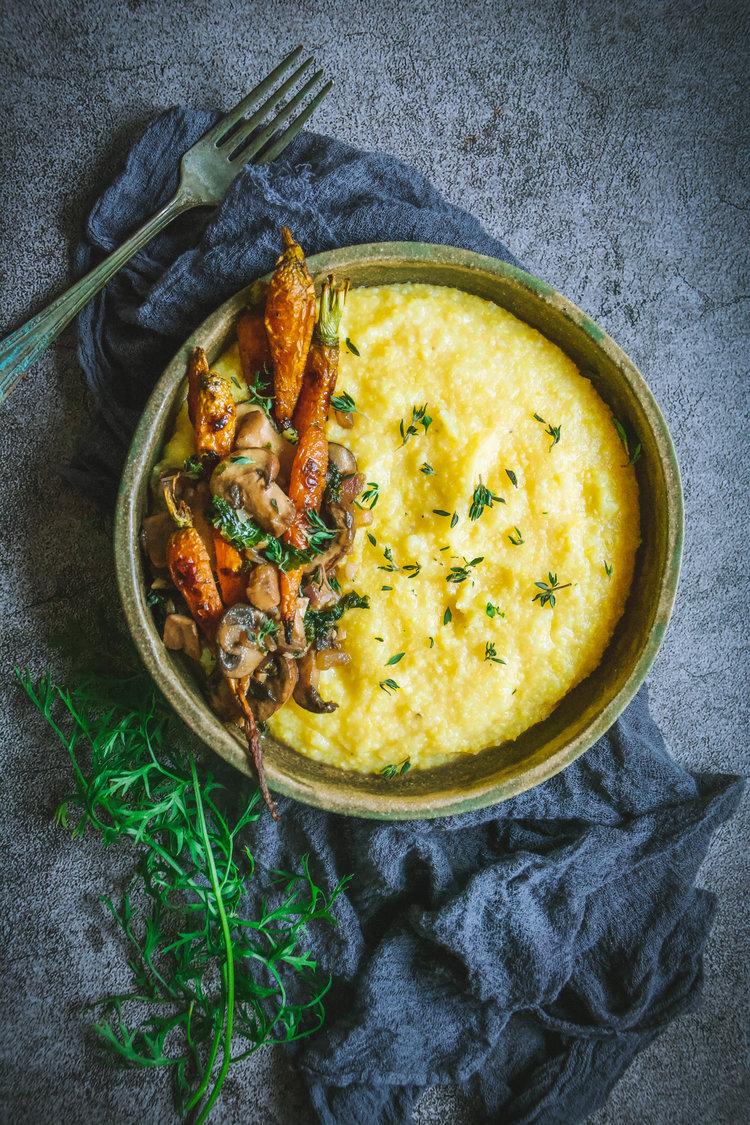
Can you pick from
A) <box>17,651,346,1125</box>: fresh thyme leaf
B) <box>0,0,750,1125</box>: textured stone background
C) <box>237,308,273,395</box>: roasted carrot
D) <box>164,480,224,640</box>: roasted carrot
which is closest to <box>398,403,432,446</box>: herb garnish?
<box>237,308,273,395</box>: roasted carrot

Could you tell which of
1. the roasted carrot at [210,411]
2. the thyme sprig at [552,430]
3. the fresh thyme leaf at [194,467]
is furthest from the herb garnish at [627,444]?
the fresh thyme leaf at [194,467]

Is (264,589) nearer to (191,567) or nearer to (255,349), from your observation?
(191,567)

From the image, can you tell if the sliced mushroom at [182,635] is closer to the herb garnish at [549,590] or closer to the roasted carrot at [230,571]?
the roasted carrot at [230,571]

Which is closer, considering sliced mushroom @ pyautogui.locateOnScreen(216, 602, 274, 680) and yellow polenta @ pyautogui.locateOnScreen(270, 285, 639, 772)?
sliced mushroom @ pyautogui.locateOnScreen(216, 602, 274, 680)

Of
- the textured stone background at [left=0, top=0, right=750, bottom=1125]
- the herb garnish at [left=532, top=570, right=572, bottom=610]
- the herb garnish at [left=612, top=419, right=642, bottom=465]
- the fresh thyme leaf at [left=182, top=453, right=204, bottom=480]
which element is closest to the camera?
the fresh thyme leaf at [left=182, top=453, right=204, bottom=480]

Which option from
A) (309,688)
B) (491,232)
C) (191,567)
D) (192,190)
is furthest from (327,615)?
(491,232)

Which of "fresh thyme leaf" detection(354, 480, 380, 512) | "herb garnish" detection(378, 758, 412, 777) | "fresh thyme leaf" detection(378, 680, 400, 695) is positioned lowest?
"herb garnish" detection(378, 758, 412, 777)

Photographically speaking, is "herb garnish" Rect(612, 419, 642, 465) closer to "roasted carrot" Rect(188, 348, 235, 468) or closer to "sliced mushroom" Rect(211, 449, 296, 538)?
"sliced mushroom" Rect(211, 449, 296, 538)

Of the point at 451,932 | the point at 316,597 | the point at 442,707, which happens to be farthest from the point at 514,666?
the point at 451,932
